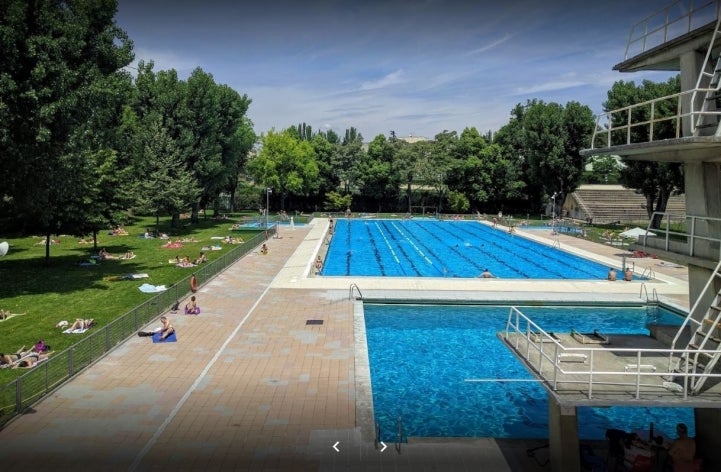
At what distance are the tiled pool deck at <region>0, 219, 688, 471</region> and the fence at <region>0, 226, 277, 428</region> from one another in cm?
30

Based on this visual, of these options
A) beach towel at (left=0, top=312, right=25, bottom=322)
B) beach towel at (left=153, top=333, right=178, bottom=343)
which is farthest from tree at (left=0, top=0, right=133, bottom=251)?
beach towel at (left=153, top=333, right=178, bottom=343)

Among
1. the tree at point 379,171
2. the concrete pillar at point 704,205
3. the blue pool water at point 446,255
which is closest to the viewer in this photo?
the concrete pillar at point 704,205

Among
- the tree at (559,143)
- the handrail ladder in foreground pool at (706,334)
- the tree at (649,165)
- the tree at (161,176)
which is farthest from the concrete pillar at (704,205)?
the tree at (559,143)

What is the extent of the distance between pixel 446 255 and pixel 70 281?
23.4 meters

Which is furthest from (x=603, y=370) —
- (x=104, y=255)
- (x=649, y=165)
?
(x=649, y=165)

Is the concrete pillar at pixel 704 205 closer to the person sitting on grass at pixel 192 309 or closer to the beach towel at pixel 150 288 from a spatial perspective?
the person sitting on grass at pixel 192 309

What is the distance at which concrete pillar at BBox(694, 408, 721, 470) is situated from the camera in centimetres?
940

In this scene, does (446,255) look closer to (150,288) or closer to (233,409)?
(150,288)

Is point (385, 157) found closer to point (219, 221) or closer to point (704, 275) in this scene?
point (219, 221)

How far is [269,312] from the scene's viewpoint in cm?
1967

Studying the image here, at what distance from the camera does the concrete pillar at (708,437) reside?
30.8 ft

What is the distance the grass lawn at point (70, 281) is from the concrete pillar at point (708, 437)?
15.5 m

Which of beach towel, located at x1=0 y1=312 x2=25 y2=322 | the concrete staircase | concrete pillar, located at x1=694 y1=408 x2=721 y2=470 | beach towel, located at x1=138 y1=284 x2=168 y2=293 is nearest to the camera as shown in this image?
concrete pillar, located at x1=694 y1=408 x2=721 y2=470

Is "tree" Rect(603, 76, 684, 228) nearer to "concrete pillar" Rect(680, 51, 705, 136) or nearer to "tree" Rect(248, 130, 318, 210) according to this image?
"tree" Rect(248, 130, 318, 210)
